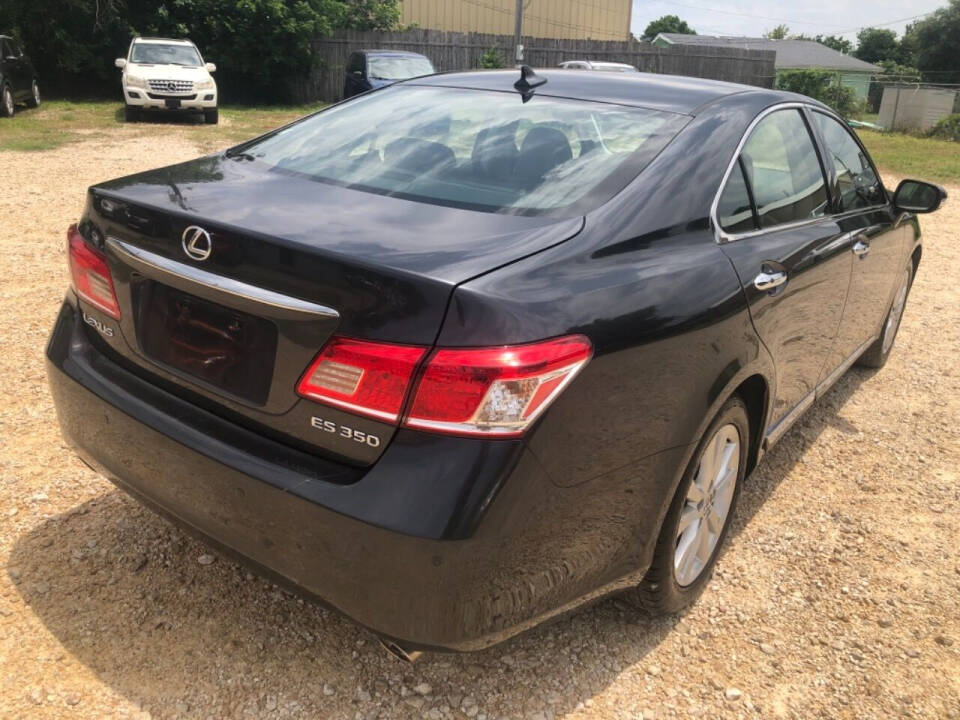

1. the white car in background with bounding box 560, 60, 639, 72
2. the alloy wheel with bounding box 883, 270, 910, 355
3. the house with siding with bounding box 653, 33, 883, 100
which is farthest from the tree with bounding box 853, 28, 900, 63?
the alloy wheel with bounding box 883, 270, 910, 355

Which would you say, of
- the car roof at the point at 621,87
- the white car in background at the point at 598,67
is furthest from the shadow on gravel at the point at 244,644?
the white car in background at the point at 598,67

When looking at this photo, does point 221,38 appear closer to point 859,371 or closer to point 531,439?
point 859,371

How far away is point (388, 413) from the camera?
181cm

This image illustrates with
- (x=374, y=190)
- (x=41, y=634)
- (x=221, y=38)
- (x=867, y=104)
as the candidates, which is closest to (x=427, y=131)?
(x=374, y=190)

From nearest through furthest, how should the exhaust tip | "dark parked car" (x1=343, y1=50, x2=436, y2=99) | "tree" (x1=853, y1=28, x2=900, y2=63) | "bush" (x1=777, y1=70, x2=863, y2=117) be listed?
the exhaust tip
"dark parked car" (x1=343, y1=50, x2=436, y2=99)
"bush" (x1=777, y1=70, x2=863, y2=117)
"tree" (x1=853, y1=28, x2=900, y2=63)

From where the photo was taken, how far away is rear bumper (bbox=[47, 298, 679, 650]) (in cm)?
178

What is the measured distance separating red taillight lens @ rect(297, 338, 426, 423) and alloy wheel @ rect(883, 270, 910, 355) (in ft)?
12.8

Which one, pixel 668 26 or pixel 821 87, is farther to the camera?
pixel 668 26

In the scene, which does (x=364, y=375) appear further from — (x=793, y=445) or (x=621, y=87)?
(x=793, y=445)

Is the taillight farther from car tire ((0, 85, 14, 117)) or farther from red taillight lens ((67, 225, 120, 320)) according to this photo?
car tire ((0, 85, 14, 117))

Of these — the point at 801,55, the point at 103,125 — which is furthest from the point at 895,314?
the point at 801,55

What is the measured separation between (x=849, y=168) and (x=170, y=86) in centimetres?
1424

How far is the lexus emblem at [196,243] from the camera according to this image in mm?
2033

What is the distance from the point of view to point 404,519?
1781mm
